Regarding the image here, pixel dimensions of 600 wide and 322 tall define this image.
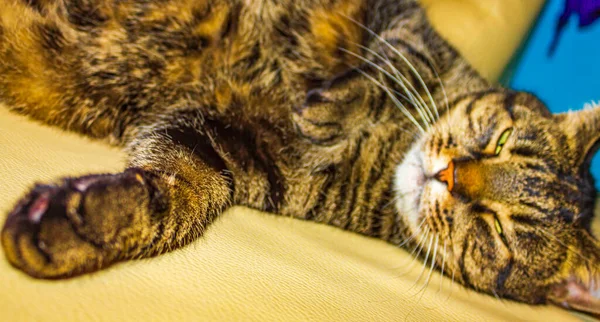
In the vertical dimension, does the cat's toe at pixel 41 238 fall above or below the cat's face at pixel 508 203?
below

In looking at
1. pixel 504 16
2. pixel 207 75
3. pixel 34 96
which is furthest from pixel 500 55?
pixel 34 96

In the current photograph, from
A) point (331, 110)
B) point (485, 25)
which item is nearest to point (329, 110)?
point (331, 110)

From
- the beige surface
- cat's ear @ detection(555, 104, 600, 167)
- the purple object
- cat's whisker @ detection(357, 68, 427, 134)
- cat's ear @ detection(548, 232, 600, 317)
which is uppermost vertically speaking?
the purple object

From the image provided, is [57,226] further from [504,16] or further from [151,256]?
[504,16]

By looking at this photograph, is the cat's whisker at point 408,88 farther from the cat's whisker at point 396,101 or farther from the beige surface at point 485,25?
the beige surface at point 485,25

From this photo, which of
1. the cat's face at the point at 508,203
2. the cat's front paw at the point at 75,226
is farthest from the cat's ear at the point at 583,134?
the cat's front paw at the point at 75,226

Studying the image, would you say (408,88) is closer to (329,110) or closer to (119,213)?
(329,110)

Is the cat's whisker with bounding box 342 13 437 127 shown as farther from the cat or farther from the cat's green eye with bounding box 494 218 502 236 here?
the cat's green eye with bounding box 494 218 502 236

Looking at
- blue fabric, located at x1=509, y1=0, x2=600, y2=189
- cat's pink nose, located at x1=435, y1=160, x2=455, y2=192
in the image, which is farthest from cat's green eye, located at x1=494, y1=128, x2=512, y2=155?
blue fabric, located at x1=509, y1=0, x2=600, y2=189
